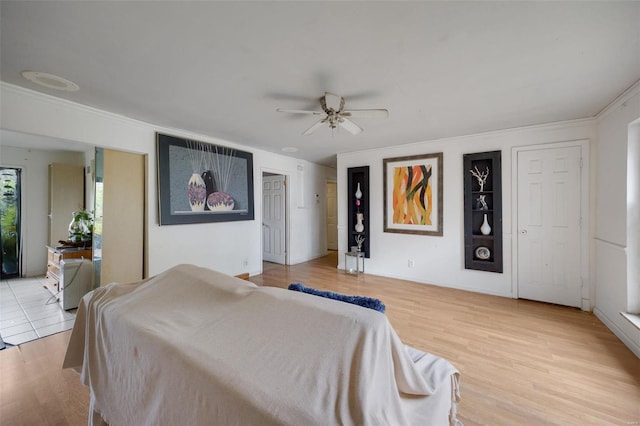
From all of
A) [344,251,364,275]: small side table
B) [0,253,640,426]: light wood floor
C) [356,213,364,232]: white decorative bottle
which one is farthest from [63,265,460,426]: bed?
[356,213,364,232]: white decorative bottle

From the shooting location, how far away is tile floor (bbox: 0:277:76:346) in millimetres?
2557

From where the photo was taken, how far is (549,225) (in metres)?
3.36

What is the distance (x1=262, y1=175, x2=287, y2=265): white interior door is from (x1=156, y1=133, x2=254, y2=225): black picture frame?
1.15 m

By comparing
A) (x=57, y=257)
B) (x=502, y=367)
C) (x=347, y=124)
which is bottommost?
(x=502, y=367)

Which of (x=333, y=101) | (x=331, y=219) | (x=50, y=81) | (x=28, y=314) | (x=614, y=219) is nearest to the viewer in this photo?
(x=50, y=81)

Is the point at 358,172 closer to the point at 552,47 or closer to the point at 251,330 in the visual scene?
the point at 552,47

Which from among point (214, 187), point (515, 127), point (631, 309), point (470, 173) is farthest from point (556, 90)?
point (214, 187)

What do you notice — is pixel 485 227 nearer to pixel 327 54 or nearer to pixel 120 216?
pixel 327 54

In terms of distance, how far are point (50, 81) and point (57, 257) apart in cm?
243

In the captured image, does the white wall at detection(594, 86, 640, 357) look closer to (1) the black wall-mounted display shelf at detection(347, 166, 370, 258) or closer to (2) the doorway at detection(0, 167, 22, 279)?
(1) the black wall-mounted display shelf at detection(347, 166, 370, 258)

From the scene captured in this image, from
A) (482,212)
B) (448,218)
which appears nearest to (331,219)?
(448,218)

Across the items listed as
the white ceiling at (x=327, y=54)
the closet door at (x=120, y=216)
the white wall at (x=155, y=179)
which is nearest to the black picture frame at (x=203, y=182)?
the white wall at (x=155, y=179)

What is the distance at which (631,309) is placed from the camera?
2.37 metres

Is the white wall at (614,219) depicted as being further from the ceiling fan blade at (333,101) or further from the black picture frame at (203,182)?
the black picture frame at (203,182)
